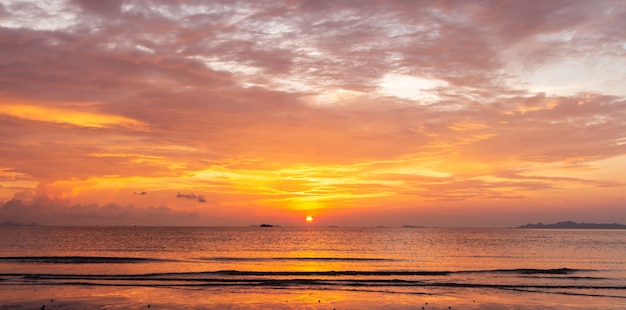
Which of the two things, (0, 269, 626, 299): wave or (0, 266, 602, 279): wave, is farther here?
(0, 266, 602, 279): wave

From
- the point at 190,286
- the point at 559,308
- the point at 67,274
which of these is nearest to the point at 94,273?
the point at 67,274

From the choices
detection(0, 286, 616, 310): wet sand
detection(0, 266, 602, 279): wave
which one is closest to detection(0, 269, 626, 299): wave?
detection(0, 266, 602, 279): wave

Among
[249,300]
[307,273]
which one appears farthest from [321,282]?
[249,300]

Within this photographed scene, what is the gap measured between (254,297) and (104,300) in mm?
10113

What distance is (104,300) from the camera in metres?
33.0

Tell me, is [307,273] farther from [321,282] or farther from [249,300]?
[249,300]

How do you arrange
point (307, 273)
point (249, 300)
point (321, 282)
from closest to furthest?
point (249, 300) → point (321, 282) → point (307, 273)

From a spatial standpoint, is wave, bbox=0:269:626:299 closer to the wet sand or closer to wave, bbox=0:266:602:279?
wave, bbox=0:266:602:279

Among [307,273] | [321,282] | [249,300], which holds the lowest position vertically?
[307,273]

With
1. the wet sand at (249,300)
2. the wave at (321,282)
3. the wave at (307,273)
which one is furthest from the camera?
the wave at (307,273)

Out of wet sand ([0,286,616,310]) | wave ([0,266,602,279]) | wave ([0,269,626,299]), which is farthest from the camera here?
wave ([0,266,602,279])

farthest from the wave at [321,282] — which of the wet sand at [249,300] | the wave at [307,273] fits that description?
the wet sand at [249,300]

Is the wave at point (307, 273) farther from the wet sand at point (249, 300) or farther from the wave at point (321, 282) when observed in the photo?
the wet sand at point (249, 300)

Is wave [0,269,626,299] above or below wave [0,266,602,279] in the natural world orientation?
above
